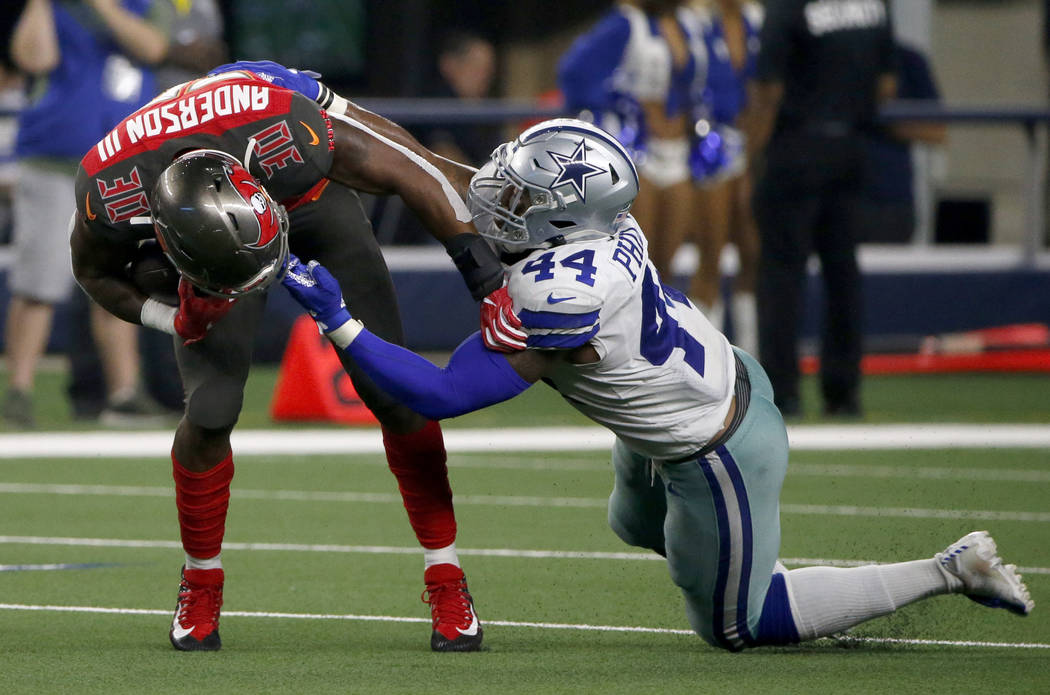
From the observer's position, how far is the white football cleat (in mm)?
4324

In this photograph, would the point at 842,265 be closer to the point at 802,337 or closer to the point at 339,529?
the point at 802,337

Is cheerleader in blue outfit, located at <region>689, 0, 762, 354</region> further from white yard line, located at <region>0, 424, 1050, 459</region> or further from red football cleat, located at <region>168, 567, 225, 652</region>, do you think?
red football cleat, located at <region>168, 567, 225, 652</region>

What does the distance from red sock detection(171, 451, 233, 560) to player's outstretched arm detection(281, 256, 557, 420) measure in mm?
580

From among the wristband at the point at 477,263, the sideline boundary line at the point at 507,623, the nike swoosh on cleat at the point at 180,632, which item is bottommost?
the sideline boundary line at the point at 507,623

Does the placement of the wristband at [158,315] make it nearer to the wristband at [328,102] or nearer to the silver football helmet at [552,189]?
the wristband at [328,102]

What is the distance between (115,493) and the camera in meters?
7.16

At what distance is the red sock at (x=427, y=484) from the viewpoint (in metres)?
4.54

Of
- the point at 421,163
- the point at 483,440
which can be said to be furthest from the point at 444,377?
the point at 483,440

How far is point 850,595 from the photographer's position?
434cm

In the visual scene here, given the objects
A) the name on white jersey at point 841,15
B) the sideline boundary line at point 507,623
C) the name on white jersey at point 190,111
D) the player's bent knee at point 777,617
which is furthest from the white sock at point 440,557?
the name on white jersey at point 841,15

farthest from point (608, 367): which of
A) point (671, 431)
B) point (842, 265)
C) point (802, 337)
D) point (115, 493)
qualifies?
point (802, 337)

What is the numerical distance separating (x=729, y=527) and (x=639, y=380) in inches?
16.4

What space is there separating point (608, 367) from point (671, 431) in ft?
0.74

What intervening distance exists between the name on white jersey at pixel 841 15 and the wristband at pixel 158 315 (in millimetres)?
5050
